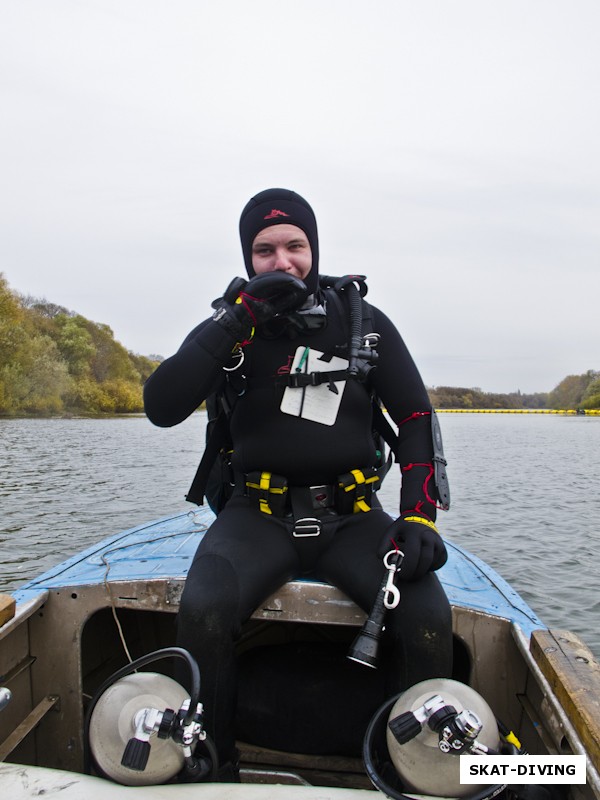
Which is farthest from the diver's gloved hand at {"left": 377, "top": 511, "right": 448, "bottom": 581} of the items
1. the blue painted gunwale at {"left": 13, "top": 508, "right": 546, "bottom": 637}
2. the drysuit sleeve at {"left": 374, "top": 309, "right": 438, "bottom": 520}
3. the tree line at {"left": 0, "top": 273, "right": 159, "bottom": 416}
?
the tree line at {"left": 0, "top": 273, "right": 159, "bottom": 416}

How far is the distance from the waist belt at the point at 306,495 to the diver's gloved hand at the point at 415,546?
1.07 feet

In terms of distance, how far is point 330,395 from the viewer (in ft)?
8.40

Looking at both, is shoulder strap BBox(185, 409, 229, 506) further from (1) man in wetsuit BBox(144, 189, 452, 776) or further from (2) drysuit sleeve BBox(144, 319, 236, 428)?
(2) drysuit sleeve BBox(144, 319, 236, 428)

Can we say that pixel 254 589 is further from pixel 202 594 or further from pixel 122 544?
pixel 122 544

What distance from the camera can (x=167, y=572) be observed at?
2.67 m

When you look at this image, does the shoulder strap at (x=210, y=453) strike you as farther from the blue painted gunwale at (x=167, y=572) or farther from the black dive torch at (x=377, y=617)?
the black dive torch at (x=377, y=617)

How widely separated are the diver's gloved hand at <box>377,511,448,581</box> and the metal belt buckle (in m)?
0.32

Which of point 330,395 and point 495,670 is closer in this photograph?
point 495,670

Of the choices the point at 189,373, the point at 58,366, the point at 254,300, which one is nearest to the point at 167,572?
the point at 189,373

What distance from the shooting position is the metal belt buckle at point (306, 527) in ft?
8.09

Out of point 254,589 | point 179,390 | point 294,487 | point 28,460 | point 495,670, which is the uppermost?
point 179,390

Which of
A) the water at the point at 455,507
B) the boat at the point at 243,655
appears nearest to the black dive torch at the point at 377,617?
the boat at the point at 243,655

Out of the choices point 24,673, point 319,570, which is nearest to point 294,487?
point 319,570

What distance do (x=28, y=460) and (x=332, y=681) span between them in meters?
19.5
